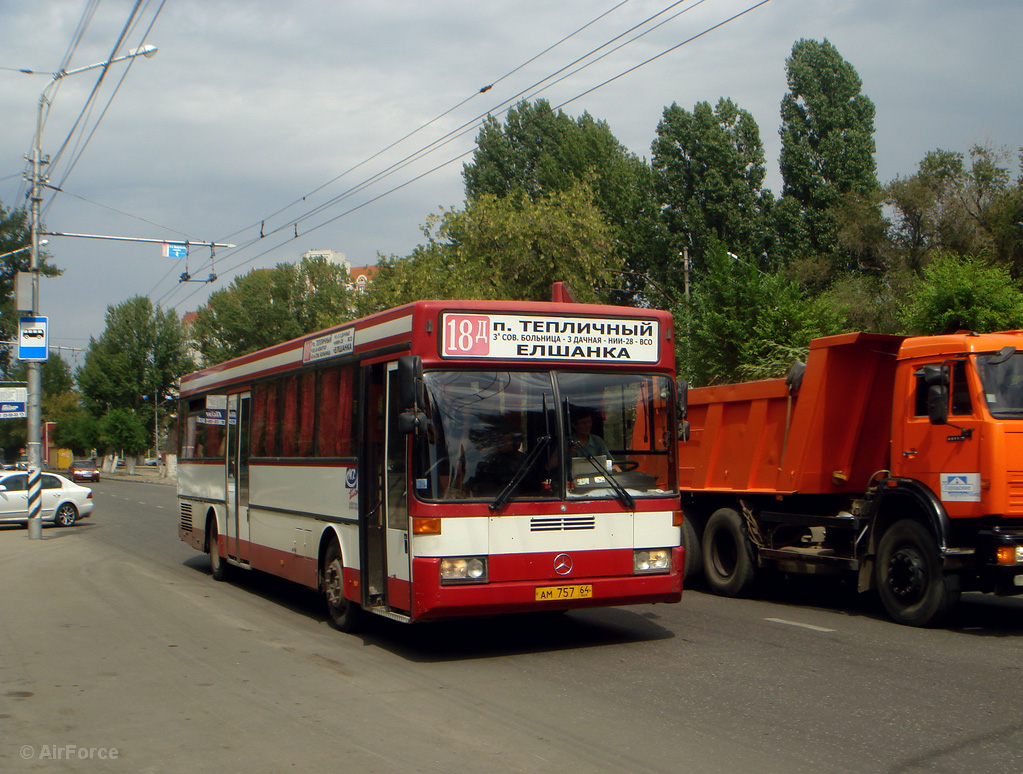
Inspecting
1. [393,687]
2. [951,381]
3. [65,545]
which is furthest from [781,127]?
[393,687]

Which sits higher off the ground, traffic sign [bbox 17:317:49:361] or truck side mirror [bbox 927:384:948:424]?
traffic sign [bbox 17:317:49:361]

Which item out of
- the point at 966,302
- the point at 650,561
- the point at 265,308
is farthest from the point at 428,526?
the point at 265,308

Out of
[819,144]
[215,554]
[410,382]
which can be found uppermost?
[819,144]

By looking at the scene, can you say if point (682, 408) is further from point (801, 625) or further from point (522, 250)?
point (522, 250)

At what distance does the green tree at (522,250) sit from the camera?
112ft

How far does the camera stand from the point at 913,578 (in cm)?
958

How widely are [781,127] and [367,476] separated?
45466 millimetres

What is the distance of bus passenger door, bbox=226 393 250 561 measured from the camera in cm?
1329

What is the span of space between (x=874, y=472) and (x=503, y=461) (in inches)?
195

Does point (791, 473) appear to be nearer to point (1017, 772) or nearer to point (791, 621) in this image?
point (791, 621)

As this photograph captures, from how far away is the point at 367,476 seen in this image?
9.26 meters

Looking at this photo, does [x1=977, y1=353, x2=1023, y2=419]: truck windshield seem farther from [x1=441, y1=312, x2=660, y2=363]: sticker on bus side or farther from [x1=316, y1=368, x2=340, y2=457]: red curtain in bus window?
[x1=316, y1=368, x2=340, y2=457]: red curtain in bus window

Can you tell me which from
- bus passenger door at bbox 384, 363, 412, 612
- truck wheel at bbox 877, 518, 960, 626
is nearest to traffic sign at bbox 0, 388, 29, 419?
bus passenger door at bbox 384, 363, 412, 612

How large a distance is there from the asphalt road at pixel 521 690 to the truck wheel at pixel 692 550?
0.98 meters
